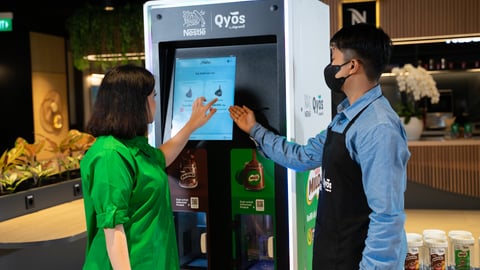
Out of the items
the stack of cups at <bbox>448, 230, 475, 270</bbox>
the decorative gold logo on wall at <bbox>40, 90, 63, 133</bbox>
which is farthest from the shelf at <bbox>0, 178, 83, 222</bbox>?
the decorative gold logo on wall at <bbox>40, 90, 63, 133</bbox>

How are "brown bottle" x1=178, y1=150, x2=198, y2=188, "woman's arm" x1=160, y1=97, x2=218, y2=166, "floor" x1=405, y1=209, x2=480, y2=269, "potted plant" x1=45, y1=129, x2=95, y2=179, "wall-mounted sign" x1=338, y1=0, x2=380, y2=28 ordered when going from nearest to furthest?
"woman's arm" x1=160, y1=97, x2=218, y2=166, "brown bottle" x1=178, y1=150, x2=198, y2=188, "potted plant" x1=45, y1=129, x2=95, y2=179, "floor" x1=405, y1=209, x2=480, y2=269, "wall-mounted sign" x1=338, y1=0, x2=380, y2=28

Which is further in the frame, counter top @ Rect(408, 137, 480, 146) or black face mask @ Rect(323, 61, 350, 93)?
counter top @ Rect(408, 137, 480, 146)

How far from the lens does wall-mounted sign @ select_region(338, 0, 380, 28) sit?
6.48 meters

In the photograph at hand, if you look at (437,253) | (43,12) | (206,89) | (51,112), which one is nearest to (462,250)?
(437,253)

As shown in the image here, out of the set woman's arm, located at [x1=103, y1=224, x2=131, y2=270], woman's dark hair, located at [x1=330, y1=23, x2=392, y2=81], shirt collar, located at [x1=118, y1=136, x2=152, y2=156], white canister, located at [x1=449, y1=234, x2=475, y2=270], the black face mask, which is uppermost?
woman's dark hair, located at [x1=330, y1=23, x2=392, y2=81]

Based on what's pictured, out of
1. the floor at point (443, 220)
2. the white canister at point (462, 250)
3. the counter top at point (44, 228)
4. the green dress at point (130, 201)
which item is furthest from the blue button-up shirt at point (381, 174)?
the floor at point (443, 220)

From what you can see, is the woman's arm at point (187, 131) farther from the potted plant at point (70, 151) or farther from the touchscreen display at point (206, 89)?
the potted plant at point (70, 151)

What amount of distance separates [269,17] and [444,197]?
5.10 m

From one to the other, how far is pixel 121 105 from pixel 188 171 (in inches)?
21.3

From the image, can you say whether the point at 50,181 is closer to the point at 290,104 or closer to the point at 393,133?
the point at 290,104

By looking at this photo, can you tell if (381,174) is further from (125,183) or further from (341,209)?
(125,183)

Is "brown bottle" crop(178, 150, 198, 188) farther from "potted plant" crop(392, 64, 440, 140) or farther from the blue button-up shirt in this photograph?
"potted plant" crop(392, 64, 440, 140)

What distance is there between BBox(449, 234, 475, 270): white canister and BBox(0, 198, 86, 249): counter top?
205cm

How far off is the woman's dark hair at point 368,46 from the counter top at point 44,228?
209cm
